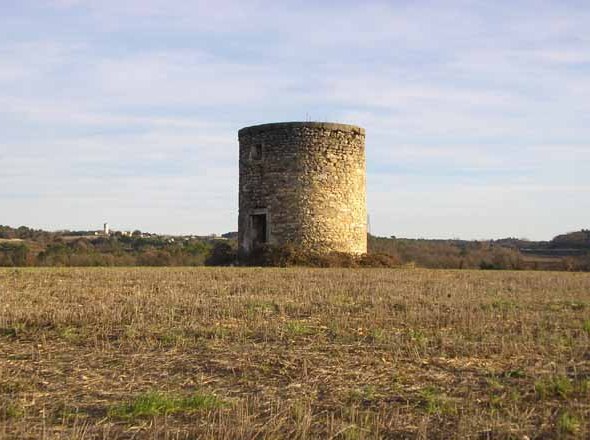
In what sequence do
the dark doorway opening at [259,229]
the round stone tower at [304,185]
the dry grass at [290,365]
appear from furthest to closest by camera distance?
the dark doorway opening at [259,229], the round stone tower at [304,185], the dry grass at [290,365]

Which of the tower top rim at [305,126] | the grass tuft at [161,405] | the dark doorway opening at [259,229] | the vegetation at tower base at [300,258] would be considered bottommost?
the grass tuft at [161,405]

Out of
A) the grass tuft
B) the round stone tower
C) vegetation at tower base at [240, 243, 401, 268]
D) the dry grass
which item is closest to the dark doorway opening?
the round stone tower

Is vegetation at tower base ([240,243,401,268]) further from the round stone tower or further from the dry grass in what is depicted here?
the dry grass

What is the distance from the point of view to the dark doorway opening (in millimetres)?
22672

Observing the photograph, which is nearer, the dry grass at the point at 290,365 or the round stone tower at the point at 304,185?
the dry grass at the point at 290,365

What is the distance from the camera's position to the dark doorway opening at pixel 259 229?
22.7 m

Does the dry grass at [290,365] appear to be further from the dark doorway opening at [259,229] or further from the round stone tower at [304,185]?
the dark doorway opening at [259,229]

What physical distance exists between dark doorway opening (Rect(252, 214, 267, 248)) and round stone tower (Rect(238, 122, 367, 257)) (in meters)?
0.08

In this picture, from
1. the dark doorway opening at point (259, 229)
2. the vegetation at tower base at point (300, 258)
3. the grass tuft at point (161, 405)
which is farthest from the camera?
the dark doorway opening at point (259, 229)

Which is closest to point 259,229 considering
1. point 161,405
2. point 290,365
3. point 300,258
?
point 300,258

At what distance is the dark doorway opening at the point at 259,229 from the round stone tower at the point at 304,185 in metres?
0.08

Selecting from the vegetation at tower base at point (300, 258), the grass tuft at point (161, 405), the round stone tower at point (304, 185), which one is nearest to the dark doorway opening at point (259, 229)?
the round stone tower at point (304, 185)

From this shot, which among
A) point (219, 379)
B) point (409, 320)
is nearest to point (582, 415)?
point (219, 379)

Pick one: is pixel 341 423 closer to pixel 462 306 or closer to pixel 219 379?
pixel 219 379
